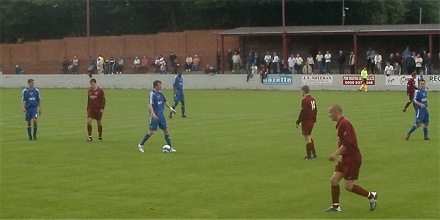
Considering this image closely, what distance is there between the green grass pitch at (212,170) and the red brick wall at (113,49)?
4095 centimetres

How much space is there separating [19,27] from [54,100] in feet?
161

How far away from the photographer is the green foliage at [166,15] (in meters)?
88.7

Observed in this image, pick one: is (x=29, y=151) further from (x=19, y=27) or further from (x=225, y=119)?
(x=19, y=27)

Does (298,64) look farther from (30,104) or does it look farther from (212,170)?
(212,170)

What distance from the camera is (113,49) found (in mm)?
85750

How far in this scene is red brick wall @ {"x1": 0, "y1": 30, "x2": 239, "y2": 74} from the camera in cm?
8038

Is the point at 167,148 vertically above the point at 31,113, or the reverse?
the point at 31,113

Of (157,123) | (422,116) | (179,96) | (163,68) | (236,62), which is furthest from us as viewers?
(163,68)

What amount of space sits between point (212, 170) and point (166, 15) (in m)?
76.5

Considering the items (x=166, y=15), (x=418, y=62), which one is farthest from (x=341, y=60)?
(x=166, y=15)

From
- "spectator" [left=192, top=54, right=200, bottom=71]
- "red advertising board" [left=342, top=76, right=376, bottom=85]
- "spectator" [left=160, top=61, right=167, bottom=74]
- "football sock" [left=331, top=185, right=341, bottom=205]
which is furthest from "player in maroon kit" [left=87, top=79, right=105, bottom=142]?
"spectator" [left=192, top=54, right=200, bottom=71]

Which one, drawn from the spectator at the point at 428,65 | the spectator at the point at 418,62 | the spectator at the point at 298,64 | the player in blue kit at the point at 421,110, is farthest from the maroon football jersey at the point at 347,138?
the spectator at the point at 298,64

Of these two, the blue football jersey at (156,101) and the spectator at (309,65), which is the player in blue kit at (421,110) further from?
the spectator at (309,65)

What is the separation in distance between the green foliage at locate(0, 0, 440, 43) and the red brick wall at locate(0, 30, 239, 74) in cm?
736
